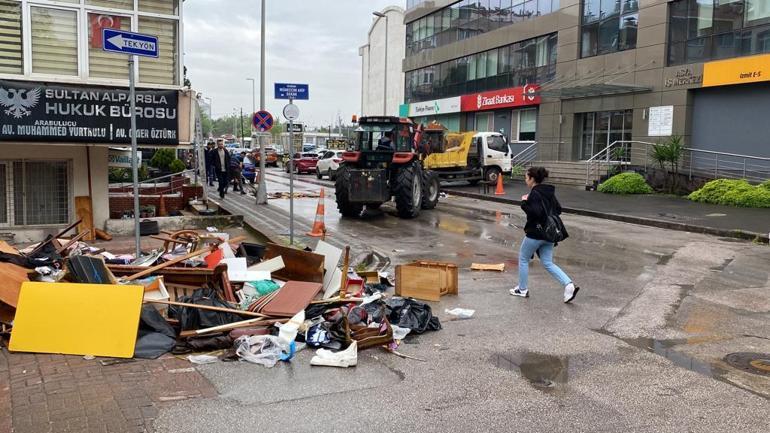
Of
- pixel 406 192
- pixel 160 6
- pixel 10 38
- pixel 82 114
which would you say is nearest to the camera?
pixel 10 38

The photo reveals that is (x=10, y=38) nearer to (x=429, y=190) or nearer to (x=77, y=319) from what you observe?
(x=77, y=319)

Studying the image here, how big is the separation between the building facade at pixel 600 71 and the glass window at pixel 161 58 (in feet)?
65.6

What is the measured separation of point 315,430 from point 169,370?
170cm

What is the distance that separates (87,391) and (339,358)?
1.98m

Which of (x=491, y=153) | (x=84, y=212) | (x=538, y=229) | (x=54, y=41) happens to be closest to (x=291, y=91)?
(x=54, y=41)

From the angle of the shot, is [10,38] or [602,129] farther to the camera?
[602,129]

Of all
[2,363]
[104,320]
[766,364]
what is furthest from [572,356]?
[2,363]

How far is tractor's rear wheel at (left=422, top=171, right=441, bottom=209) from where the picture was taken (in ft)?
63.9

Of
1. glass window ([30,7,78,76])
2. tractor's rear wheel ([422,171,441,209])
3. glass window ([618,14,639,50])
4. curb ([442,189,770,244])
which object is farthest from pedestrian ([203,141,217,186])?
glass window ([618,14,639,50])

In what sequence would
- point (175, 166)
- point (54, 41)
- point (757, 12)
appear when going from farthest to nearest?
point (175, 166)
point (757, 12)
point (54, 41)

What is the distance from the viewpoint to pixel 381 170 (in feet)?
56.0

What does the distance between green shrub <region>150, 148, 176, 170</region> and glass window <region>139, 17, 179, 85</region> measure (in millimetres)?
21675

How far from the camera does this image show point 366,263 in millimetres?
10578

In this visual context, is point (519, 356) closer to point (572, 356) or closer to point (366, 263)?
point (572, 356)
